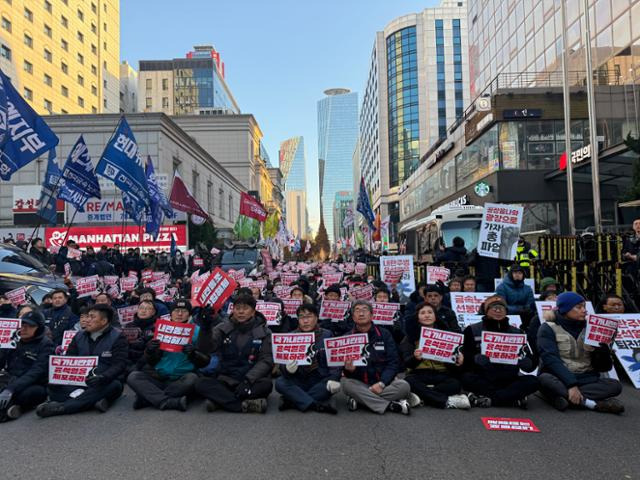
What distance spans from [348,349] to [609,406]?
2.77 m

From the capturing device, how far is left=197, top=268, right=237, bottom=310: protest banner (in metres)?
6.43

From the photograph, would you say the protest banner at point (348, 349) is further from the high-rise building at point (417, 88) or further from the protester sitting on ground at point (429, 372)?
the high-rise building at point (417, 88)

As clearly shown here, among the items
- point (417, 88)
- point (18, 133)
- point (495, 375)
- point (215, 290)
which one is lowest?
point (495, 375)

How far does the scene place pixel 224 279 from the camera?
6.49 metres

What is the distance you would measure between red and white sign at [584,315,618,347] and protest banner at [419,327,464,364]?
4.39 ft

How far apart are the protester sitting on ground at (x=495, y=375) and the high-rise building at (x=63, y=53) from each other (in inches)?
2116

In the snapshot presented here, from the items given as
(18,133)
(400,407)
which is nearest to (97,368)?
(400,407)

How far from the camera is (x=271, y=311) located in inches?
328

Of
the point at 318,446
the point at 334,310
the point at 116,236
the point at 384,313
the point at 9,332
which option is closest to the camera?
the point at 318,446

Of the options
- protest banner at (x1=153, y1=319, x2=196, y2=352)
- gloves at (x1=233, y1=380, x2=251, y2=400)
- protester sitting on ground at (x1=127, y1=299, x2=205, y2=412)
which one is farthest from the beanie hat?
protest banner at (x1=153, y1=319, x2=196, y2=352)

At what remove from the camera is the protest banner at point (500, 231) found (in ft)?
31.0

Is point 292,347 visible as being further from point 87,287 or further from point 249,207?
point 249,207

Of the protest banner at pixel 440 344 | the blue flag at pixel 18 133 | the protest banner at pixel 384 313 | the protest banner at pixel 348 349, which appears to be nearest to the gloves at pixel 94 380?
the protest banner at pixel 348 349

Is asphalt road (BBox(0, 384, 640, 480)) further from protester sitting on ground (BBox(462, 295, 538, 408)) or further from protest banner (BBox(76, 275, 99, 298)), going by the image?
protest banner (BBox(76, 275, 99, 298))
